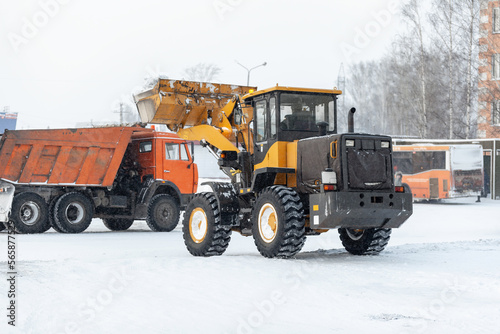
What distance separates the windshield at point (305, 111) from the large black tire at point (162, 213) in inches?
318

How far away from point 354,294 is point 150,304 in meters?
2.33

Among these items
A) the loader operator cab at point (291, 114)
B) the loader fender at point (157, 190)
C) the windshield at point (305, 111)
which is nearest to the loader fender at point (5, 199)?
the loader fender at point (157, 190)

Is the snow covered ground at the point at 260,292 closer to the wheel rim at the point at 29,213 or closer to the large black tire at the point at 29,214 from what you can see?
the large black tire at the point at 29,214

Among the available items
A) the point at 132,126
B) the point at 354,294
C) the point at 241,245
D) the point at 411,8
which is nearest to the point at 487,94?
the point at 411,8

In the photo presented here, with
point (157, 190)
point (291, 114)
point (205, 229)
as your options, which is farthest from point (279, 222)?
point (157, 190)

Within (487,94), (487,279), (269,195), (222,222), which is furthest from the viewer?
(487,94)

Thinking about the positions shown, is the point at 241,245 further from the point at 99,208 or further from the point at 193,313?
the point at 193,313

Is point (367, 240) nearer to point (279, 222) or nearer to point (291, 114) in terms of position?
point (279, 222)

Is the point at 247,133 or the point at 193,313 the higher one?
the point at 247,133

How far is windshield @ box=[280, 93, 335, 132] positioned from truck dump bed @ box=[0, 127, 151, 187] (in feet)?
25.4

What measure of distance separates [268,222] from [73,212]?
8.42 m

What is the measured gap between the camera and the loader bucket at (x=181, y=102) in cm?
1343

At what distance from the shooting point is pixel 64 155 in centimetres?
1831

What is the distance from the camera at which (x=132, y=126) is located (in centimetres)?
2003
